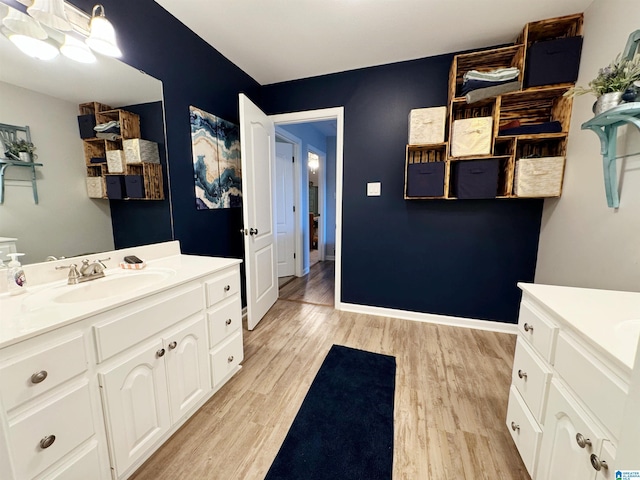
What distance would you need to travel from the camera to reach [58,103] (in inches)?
49.1

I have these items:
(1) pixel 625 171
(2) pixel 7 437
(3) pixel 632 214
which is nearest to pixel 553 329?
(3) pixel 632 214

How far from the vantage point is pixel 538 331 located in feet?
3.34

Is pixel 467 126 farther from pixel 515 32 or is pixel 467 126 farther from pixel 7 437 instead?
pixel 7 437

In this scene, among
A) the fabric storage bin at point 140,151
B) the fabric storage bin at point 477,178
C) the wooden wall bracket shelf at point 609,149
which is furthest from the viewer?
the fabric storage bin at point 477,178

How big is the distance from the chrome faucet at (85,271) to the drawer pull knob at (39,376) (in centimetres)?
57

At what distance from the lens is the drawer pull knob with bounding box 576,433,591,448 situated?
714mm

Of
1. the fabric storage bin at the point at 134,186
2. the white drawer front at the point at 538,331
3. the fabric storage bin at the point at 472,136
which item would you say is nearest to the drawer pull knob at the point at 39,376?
the fabric storage bin at the point at 134,186

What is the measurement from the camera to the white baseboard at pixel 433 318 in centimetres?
235

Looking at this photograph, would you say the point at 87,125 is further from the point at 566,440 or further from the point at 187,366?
the point at 566,440

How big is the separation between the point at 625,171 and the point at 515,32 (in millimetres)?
1372

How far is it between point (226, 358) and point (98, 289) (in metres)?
0.80

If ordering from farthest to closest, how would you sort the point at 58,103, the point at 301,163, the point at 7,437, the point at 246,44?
the point at 301,163
the point at 246,44
the point at 58,103
the point at 7,437

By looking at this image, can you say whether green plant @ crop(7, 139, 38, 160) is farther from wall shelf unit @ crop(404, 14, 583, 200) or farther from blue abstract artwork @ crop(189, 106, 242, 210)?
wall shelf unit @ crop(404, 14, 583, 200)

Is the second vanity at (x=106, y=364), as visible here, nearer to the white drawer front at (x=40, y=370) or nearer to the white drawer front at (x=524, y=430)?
the white drawer front at (x=40, y=370)
